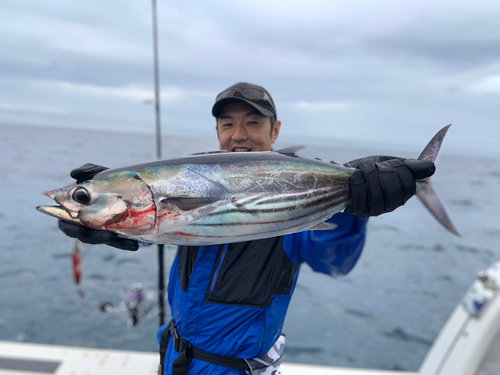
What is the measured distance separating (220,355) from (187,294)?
1.41 feet

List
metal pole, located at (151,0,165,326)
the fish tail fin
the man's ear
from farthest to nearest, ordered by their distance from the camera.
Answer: metal pole, located at (151,0,165,326)
the man's ear
the fish tail fin

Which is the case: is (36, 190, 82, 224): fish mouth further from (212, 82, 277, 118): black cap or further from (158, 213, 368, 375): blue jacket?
(212, 82, 277, 118): black cap

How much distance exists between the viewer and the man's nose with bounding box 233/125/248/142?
236cm

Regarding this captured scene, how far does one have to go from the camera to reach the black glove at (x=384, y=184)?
161 cm

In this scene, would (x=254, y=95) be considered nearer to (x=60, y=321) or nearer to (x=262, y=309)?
(x=262, y=309)

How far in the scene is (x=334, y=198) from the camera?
1630mm

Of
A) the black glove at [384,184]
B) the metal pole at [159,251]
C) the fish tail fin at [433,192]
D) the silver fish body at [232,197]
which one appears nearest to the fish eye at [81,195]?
the silver fish body at [232,197]

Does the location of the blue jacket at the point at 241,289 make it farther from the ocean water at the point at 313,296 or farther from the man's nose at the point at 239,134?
the ocean water at the point at 313,296

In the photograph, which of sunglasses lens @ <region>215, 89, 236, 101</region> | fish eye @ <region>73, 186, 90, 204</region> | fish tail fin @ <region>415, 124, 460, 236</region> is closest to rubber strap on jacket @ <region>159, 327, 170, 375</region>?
fish eye @ <region>73, 186, 90, 204</region>

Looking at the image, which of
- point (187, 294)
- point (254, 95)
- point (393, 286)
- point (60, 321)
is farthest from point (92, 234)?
point (393, 286)

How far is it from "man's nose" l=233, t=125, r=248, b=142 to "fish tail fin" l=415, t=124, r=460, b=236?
45.9 inches

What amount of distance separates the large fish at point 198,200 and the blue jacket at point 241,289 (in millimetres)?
580

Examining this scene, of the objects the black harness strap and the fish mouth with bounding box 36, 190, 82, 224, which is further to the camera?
the black harness strap

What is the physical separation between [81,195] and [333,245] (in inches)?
57.4
